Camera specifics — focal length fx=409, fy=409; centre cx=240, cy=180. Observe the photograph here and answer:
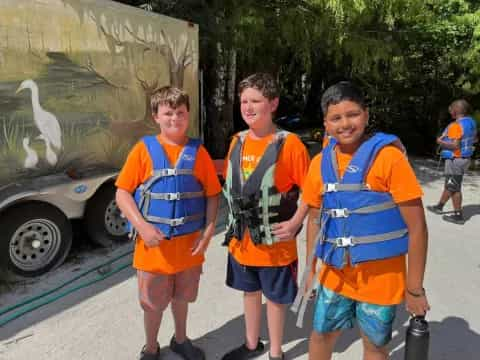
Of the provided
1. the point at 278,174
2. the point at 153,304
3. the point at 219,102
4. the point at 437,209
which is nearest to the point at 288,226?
the point at 278,174

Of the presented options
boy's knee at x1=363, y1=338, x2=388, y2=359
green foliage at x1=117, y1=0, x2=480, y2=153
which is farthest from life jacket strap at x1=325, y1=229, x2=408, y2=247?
green foliage at x1=117, y1=0, x2=480, y2=153

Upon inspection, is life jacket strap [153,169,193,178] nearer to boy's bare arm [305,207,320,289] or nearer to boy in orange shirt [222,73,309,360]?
boy in orange shirt [222,73,309,360]

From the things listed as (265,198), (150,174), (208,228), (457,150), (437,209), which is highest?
(150,174)

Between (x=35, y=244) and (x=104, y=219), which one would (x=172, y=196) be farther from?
(x=104, y=219)

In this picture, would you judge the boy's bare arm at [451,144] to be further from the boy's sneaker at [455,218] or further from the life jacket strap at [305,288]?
the life jacket strap at [305,288]

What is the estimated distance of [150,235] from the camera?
7.51 ft

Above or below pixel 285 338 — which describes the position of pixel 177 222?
above

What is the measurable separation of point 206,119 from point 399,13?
4277 mm

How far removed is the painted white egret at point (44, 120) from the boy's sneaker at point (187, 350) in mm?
2188

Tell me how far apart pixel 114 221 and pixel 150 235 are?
99.6 inches

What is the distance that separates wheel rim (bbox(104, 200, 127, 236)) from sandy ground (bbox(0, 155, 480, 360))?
12.5 inches

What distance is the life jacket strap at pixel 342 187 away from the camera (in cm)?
185

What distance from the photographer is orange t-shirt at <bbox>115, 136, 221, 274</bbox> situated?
2359 millimetres

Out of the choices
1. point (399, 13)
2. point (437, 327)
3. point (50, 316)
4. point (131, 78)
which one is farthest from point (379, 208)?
point (399, 13)
